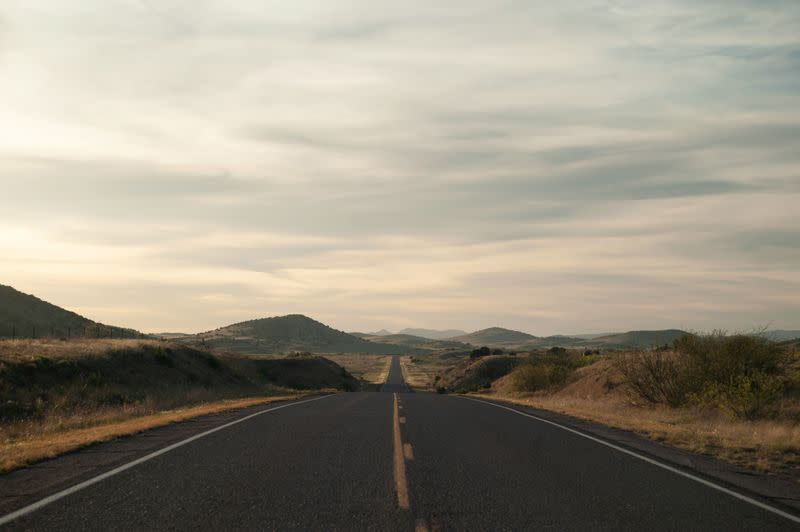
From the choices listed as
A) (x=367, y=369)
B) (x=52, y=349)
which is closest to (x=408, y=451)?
(x=52, y=349)

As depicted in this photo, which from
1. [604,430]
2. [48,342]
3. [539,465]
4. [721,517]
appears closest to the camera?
[721,517]

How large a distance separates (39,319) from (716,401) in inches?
4154

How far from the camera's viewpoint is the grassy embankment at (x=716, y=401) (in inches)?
591

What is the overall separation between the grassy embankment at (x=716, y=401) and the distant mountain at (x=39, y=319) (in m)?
79.3

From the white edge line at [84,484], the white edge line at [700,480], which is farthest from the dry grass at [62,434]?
the white edge line at [700,480]

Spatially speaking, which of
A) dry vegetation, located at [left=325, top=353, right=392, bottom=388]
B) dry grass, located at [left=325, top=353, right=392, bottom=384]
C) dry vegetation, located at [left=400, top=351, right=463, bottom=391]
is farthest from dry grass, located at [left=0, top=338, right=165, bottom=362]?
dry grass, located at [left=325, top=353, right=392, bottom=384]

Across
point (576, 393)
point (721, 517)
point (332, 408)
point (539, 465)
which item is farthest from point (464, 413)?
point (576, 393)

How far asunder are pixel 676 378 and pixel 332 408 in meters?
15.1

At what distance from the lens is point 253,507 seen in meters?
8.44

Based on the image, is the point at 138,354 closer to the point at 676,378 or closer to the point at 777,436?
the point at 676,378

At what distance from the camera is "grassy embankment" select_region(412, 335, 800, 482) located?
15000mm

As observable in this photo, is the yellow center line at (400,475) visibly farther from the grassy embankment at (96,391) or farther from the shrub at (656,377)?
the shrub at (656,377)

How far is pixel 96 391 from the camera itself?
3303 centimetres

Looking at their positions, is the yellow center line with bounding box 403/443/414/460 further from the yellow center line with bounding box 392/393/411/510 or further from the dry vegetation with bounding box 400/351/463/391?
the dry vegetation with bounding box 400/351/463/391
